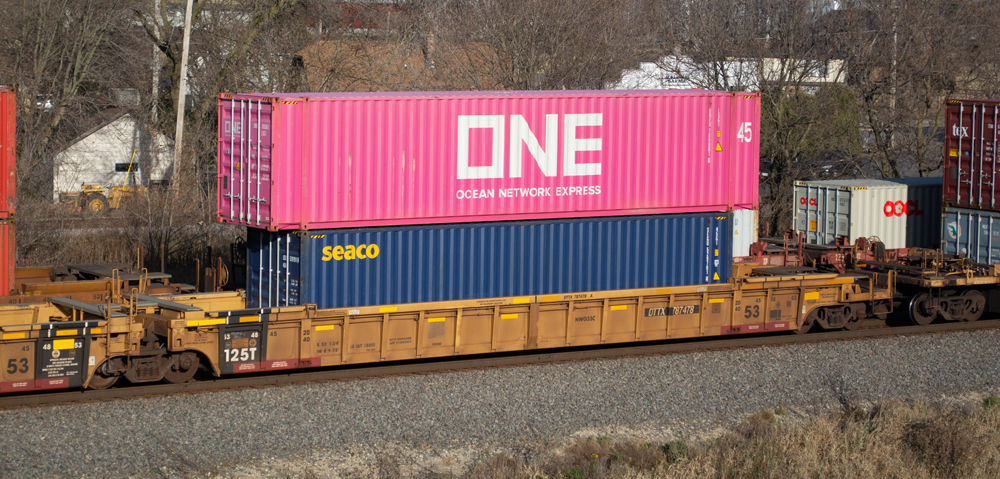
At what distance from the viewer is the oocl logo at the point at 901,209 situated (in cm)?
1952

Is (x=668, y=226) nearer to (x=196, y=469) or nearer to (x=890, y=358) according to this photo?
(x=890, y=358)

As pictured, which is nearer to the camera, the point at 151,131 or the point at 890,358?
the point at 890,358

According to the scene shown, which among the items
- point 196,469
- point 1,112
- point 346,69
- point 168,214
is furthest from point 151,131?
point 196,469

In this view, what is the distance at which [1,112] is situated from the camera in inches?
528

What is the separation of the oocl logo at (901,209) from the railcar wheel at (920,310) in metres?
2.85

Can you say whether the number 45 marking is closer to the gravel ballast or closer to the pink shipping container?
the pink shipping container

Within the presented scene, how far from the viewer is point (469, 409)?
1177cm

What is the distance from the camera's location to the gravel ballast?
9.98 meters

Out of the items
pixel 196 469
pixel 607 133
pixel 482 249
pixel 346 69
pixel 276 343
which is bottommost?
pixel 196 469

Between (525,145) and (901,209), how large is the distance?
1019cm

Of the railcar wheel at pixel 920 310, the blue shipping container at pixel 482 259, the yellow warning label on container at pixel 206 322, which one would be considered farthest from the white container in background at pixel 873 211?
the yellow warning label on container at pixel 206 322

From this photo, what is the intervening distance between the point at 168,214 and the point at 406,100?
11898 mm

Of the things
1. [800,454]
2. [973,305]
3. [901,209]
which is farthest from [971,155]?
[800,454]

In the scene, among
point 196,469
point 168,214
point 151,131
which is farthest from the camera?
point 151,131
